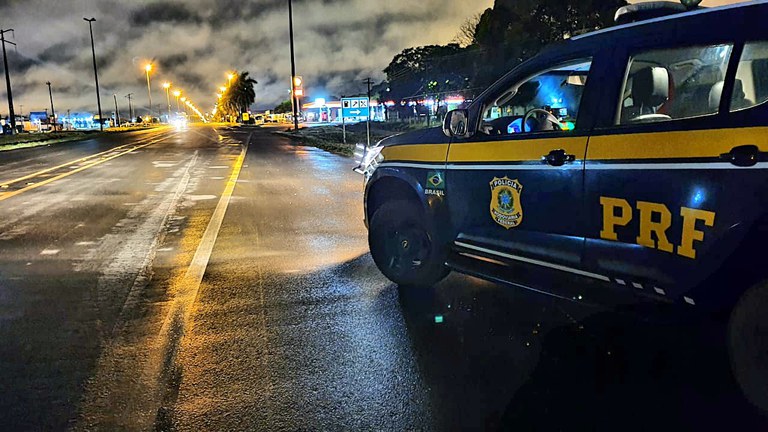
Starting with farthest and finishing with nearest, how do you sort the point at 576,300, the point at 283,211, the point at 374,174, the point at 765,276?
the point at 283,211
the point at 374,174
the point at 576,300
the point at 765,276

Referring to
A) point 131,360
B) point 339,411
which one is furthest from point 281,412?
point 131,360

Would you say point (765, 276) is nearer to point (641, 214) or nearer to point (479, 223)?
point (641, 214)

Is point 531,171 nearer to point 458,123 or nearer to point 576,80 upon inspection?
point 458,123

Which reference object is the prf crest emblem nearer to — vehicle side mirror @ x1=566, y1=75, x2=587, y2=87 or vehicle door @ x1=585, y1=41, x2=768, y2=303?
vehicle door @ x1=585, y1=41, x2=768, y2=303

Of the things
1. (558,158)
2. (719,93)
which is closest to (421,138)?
(558,158)

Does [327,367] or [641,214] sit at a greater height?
[641,214]

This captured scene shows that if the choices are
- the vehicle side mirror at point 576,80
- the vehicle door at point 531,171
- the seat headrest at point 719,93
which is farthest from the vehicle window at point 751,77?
the vehicle side mirror at point 576,80

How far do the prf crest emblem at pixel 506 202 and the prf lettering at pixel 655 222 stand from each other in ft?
2.18

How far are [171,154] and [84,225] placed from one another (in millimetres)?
16103

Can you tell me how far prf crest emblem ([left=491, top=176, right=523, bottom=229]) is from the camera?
4211mm

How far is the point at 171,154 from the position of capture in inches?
955

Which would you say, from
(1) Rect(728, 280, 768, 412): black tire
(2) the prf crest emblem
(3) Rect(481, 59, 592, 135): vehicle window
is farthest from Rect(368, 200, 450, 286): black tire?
(1) Rect(728, 280, 768, 412): black tire

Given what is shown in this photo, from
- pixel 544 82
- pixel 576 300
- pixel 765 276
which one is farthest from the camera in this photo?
pixel 544 82

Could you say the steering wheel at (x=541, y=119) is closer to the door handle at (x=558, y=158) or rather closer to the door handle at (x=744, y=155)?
the door handle at (x=558, y=158)
